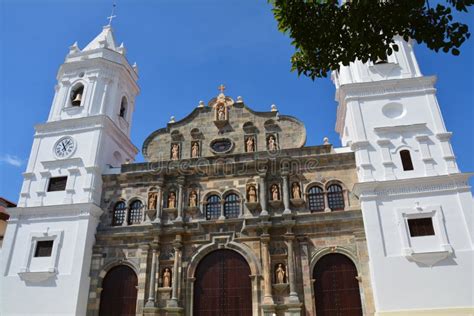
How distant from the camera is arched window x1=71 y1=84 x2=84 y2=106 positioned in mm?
24984

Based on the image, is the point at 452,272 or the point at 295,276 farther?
the point at 295,276

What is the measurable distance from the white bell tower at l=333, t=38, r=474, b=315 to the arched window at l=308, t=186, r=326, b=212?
183cm

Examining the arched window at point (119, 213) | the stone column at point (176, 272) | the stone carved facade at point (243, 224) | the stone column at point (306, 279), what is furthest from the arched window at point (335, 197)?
the arched window at point (119, 213)

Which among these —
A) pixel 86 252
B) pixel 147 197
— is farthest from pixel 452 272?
pixel 86 252

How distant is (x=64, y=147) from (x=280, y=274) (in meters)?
14.5

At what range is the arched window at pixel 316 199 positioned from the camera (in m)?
19.7

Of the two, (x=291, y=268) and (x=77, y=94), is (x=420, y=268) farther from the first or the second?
(x=77, y=94)

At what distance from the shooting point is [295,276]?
1812 cm

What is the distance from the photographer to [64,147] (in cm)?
2316

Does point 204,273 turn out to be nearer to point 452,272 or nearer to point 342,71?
point 452,272

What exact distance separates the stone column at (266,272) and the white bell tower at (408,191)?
4587mm

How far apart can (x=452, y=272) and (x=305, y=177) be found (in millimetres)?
7777

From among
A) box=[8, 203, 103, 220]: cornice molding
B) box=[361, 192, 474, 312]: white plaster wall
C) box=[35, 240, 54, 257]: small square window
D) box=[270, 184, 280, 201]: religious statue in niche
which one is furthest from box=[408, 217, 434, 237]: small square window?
box=[35, 240, 54, 257]: small square window

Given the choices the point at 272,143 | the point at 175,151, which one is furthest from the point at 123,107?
the point at 272,143
